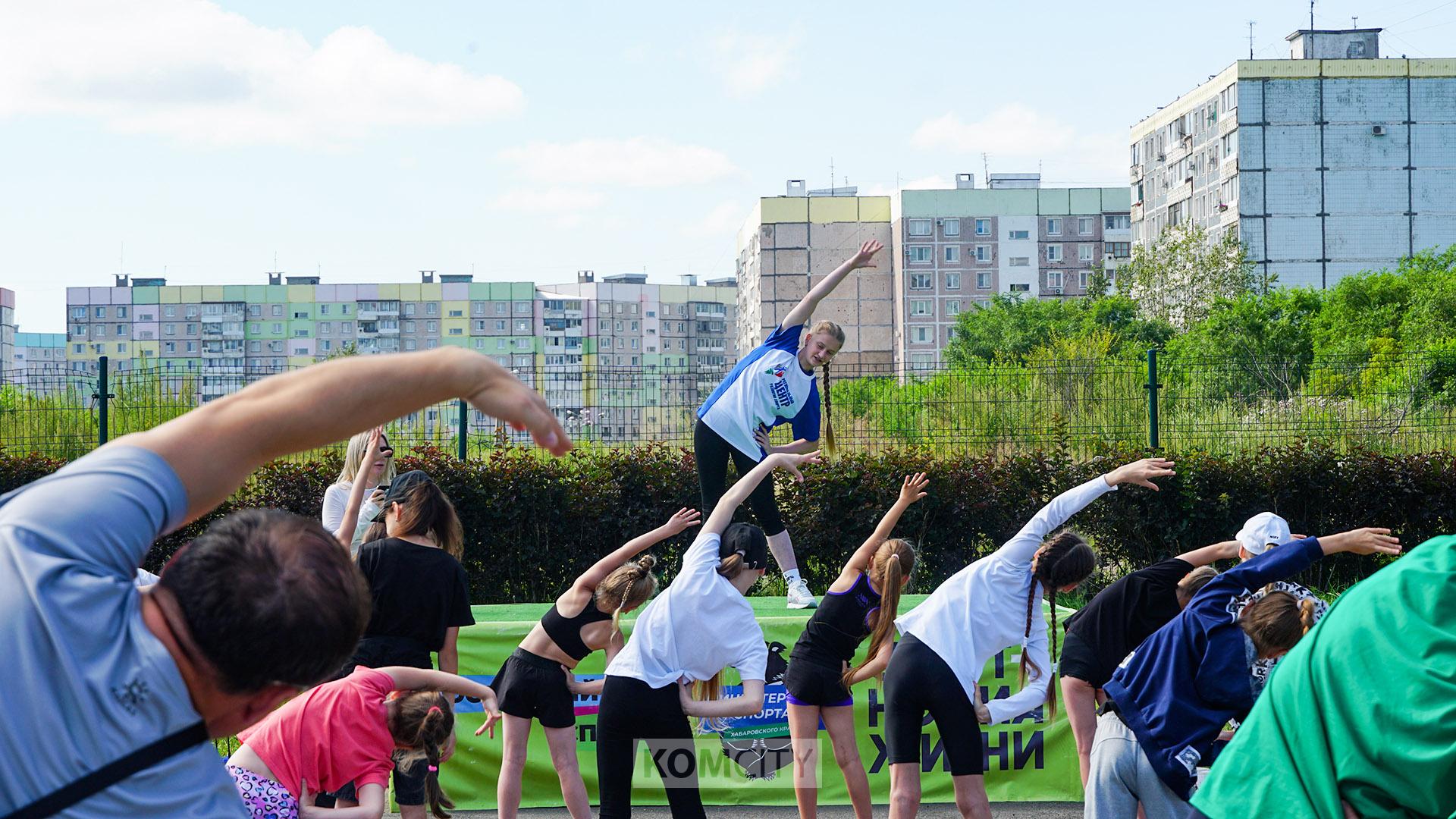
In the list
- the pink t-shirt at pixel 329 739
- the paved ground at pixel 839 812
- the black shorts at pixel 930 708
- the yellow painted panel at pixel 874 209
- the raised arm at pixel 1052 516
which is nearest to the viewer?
the pink t-shirt at pixel 329 739

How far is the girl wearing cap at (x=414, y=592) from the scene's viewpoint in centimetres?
573

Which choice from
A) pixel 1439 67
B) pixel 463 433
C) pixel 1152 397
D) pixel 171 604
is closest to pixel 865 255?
pixel 463 433

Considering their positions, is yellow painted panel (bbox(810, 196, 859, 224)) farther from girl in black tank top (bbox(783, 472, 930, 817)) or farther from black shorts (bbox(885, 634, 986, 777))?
black shorts (bbox(885, 634, 986, 777))

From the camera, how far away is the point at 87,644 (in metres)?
1.49

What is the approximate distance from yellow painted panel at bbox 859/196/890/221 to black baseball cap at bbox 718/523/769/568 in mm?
112599

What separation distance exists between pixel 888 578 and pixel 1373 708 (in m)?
4.11

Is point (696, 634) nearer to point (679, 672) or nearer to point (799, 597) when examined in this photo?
point (679, 672)

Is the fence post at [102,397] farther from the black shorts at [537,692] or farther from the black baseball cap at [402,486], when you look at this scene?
the black shorts at [537,692]

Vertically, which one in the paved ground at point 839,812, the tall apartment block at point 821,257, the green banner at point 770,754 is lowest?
the paved ground at point 839,812

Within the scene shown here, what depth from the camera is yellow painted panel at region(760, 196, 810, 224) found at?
375ft

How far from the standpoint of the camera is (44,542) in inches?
58.7

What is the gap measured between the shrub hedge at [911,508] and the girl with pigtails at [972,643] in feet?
16.2

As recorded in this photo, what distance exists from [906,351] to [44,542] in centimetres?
11137

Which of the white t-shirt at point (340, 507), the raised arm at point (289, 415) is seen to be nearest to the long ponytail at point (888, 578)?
the white t-shirt at point (340, 507)
